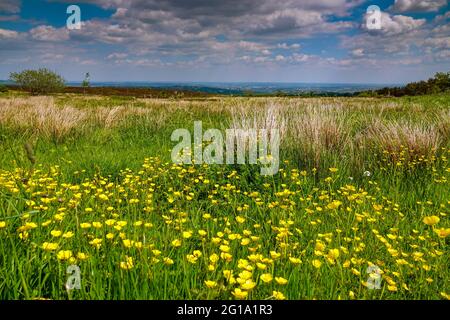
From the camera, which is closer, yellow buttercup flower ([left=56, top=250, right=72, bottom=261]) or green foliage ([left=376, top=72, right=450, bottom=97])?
yellow buttercup flower ([left=56, top=250, right=72, bottom=261])

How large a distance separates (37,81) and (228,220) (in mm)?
90898

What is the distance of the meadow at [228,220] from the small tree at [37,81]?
83689mm

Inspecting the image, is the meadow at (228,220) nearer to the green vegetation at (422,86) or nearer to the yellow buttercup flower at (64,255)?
the yellow buttercup flower at (64,255)

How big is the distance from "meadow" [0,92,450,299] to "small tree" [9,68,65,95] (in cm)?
8369

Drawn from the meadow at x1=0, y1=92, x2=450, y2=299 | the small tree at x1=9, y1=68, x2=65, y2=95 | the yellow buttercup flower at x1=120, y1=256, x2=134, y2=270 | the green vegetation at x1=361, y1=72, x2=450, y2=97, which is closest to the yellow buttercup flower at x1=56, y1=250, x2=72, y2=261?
the meadow at x1=0, y1=92, x2=450, y2=299

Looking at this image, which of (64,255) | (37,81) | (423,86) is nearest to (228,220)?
(64,255)

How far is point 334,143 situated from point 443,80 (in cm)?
4704

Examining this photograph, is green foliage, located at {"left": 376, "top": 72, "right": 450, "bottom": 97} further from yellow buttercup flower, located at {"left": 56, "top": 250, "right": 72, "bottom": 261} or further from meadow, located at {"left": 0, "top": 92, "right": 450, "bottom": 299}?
yellow buttercup flower, located at {"left": 56, "top": 250, "right": 72, "bottom": 261}

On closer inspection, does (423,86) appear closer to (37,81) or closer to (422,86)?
(422,86)

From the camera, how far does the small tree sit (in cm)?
8025
